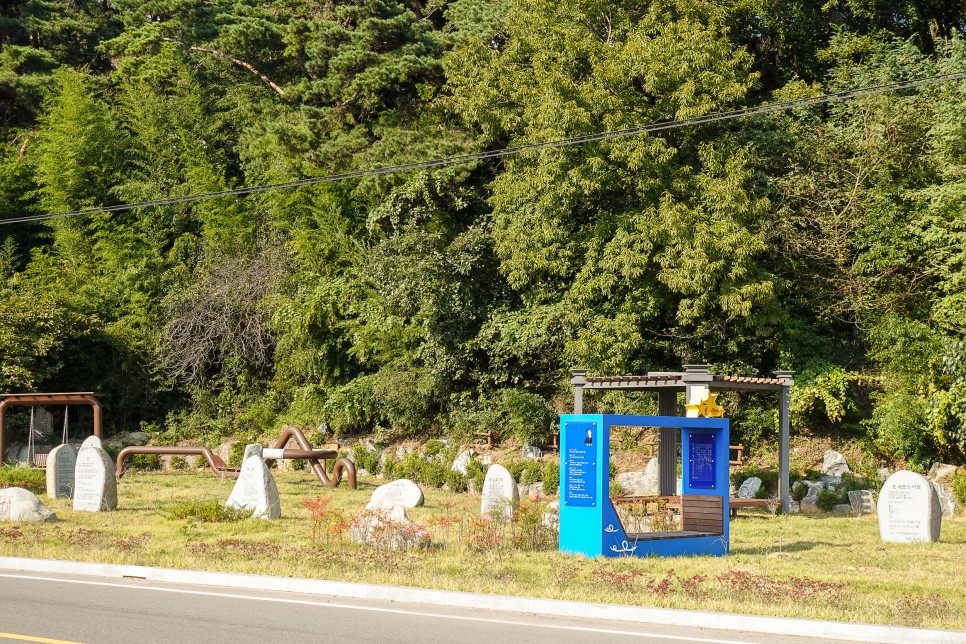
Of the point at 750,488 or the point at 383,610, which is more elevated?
the point at 750,488

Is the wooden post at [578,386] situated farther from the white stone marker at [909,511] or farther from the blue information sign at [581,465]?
the blue information sign at [581,465]

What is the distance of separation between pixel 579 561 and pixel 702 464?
2966mm

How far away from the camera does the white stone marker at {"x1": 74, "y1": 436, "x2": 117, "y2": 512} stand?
18375mm

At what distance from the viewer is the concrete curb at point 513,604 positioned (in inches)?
324

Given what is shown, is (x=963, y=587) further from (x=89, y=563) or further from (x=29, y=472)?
(x=29, y=472)

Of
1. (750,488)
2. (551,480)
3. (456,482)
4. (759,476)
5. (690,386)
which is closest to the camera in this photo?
(690,386)

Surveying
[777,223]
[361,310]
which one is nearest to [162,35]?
[361,310]

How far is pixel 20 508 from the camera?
16234 millimetres

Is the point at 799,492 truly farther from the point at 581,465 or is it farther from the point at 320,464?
the point at 320,464

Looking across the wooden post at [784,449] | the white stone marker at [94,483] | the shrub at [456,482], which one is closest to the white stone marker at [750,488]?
the wooden post at [784,449]

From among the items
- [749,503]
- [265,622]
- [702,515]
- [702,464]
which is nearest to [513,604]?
[265,622]

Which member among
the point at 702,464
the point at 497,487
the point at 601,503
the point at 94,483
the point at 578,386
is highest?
the point at 578,386

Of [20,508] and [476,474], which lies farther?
[476,474]

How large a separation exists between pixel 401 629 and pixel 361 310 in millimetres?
22448
